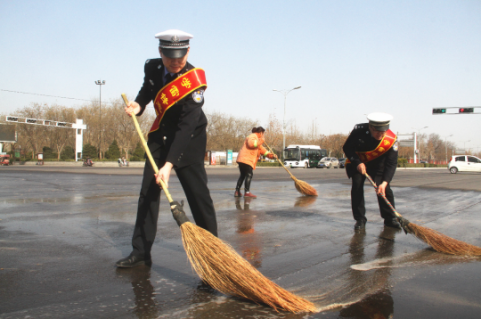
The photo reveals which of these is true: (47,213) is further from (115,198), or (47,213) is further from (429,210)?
(429,210)

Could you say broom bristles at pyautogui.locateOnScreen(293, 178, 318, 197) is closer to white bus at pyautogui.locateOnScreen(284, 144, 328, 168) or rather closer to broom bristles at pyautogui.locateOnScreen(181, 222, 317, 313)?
broom bristles at pyautogui.locateOnScreen(181, 222, 317, 313)

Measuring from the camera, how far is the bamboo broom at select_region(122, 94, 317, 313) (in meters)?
2.59

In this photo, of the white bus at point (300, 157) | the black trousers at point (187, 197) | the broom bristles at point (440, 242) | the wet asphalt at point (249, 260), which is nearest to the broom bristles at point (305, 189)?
the wet asphalt at point (249, 260)

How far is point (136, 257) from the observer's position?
348 centimetres

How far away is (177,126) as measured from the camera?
334 centimetres

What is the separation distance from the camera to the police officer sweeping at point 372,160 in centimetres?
545

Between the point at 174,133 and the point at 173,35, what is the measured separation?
804 mm

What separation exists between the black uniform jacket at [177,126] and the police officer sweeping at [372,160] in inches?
112

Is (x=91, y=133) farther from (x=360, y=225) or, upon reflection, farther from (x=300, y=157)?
(x=360, y=225)

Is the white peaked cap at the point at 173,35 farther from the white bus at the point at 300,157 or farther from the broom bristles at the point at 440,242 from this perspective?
the white bus at the point at 300,157

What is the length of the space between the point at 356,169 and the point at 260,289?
3477mm

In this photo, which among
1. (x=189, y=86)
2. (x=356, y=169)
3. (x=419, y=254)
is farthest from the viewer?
(x=356, y=169)

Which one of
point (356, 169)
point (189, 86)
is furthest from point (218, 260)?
point (356, 169)

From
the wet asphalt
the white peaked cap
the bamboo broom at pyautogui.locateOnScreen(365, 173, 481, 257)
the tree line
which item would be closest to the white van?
the tree line
